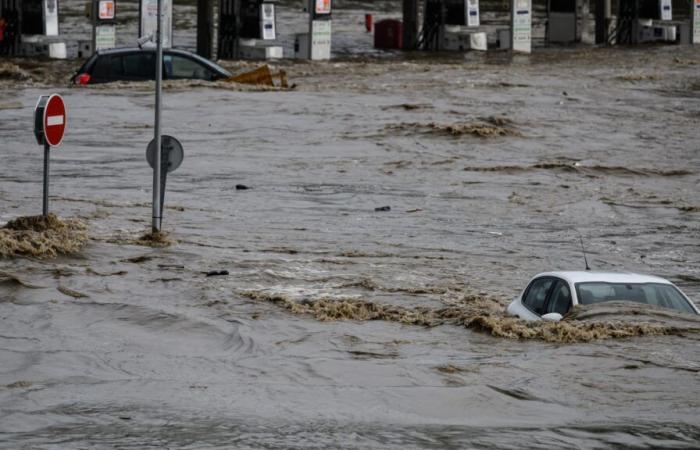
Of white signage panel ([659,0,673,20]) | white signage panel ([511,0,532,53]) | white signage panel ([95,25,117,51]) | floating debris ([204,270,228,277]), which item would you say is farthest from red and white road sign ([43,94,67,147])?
white signage panel ([659,0,673,20])

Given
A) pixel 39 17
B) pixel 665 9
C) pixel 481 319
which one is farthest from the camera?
pixel 665 9

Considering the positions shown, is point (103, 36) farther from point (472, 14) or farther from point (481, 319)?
point (481, 319)

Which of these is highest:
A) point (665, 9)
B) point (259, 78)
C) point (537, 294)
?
point (665, 9)

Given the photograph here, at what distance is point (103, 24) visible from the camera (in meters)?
40.1

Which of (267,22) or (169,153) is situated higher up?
(267,22)

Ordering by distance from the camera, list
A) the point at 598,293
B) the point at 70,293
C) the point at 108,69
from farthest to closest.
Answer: the point at 108,69 → the point at 70,293 → the point at 598,293

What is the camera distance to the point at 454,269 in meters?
16.3

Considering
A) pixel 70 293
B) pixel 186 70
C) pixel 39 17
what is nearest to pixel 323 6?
pixel 39 17

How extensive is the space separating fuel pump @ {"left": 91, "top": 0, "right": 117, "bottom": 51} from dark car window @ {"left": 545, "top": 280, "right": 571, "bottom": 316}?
2861 cm

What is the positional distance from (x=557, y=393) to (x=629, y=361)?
3.79 ft

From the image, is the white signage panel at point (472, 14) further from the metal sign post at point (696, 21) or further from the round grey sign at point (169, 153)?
the round grey sign at point (169, 153)

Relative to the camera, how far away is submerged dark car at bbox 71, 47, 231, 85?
100 ft

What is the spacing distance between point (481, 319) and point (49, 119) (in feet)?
17.9

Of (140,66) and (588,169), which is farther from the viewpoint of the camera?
(140,66)
